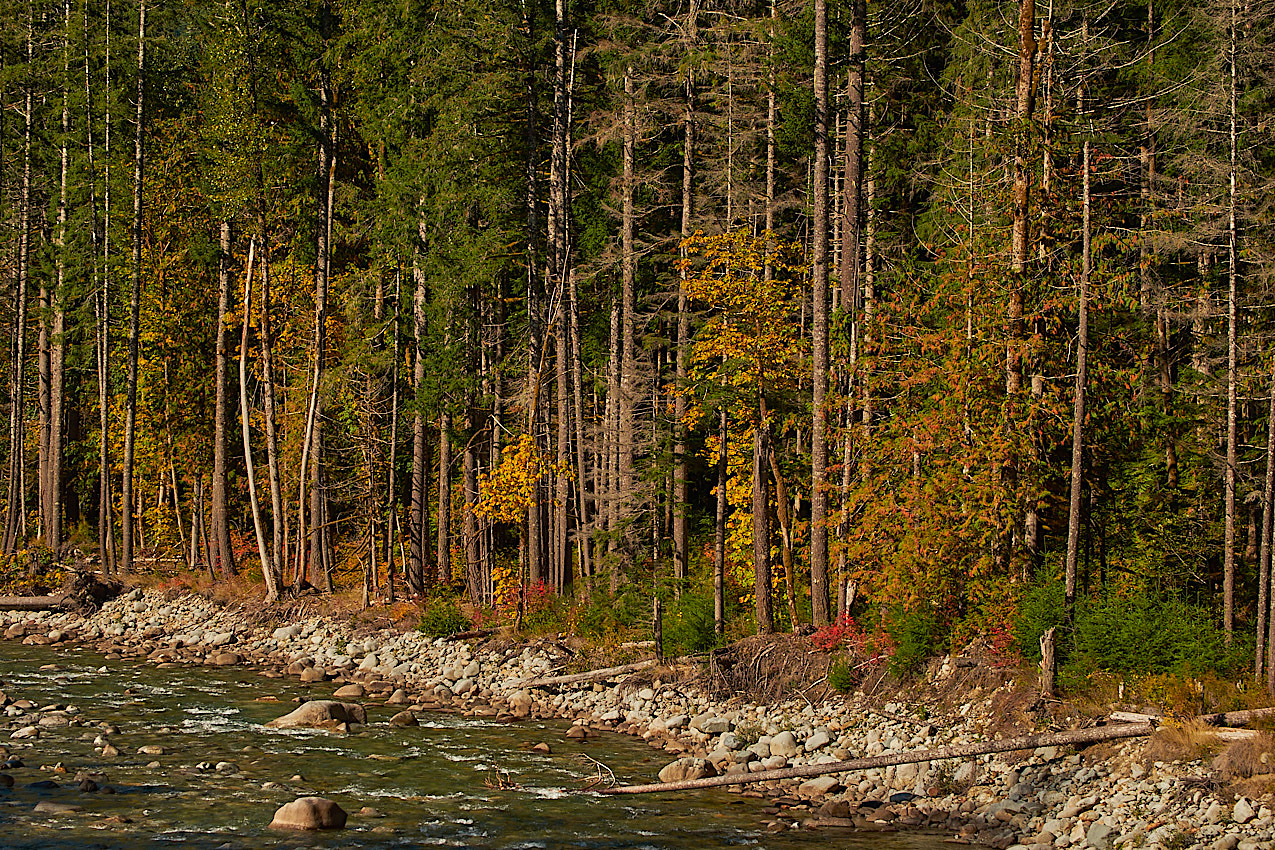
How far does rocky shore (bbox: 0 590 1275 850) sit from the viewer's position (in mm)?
11336

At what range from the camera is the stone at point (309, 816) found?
11766mm

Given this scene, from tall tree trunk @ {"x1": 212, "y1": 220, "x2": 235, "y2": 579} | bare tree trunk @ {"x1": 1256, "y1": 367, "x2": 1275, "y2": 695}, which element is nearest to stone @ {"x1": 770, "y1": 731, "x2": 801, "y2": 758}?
bare tree trunk @ {"x1": 1256, "y1": 367, "x2": 1275, "y2": 695}

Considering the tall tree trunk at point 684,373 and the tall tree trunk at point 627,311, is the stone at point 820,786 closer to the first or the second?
the tall tree trunk at point 684,373

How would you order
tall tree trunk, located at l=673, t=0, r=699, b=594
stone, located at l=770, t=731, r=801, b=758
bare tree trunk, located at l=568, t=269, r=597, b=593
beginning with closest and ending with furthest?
stone, located at l=770, t=731, r=801, b=758 < tall tree trunk, located at l=673, t=0, r=699, b=594 < bare tree trunk, located at l=568, t=269, r=597, b=593

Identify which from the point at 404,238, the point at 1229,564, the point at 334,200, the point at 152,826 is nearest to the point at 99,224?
the point at 334,200

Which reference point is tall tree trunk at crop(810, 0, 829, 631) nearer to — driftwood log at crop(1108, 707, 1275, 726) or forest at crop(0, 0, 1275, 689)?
forest at crop(0, 0, 1275, 689)

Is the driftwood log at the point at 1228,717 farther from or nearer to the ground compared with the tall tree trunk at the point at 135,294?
nearer to the ground

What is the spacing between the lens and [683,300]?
22938 millimetres

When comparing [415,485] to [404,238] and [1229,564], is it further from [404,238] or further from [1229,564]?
[1229,564]

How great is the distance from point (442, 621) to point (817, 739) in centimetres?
1048

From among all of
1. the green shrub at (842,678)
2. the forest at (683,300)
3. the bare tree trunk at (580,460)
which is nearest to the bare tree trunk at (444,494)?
the forest at (683,300)

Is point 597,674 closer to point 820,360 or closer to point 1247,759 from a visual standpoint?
point 820,360

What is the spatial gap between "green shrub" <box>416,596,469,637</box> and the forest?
1196 millimetres

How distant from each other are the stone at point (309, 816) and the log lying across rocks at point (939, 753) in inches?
127
